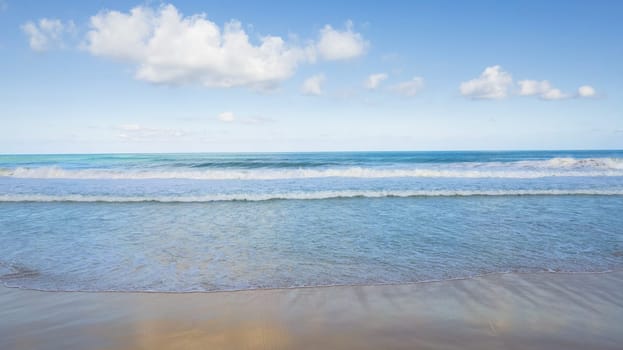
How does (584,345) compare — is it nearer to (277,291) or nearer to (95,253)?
(277,291)

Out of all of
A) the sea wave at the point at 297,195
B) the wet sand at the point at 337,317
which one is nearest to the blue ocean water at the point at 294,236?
the sea wave at the point at 297,195

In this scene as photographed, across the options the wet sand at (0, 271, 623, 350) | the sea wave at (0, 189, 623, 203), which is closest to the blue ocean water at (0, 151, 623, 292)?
the sea wave at (0, 189, 623, 203)

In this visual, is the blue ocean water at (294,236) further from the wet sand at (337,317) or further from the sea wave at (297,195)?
the wet sand at (337,317)

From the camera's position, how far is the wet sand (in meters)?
3.16

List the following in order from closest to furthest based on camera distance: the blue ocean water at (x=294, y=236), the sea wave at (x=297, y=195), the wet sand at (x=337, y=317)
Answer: the wet sand at (x=337, y=317)
the blue ocean water at (x=294, y=236)
the sea wave at (x=297, y=195)

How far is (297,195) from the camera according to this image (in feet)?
43.8

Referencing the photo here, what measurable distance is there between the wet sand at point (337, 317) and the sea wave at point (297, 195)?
27.4ft

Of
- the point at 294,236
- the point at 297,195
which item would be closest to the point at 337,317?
the point at 294,236

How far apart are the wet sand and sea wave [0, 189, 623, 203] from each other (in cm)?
836

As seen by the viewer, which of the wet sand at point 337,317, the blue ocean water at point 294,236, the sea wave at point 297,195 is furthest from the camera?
the sea wave at point 297,195

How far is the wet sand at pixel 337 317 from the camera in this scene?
316 centimetres

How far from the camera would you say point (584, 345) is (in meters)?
3.05

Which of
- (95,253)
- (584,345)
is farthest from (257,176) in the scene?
(584,345)

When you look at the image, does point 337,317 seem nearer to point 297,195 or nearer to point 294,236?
point 294,236
